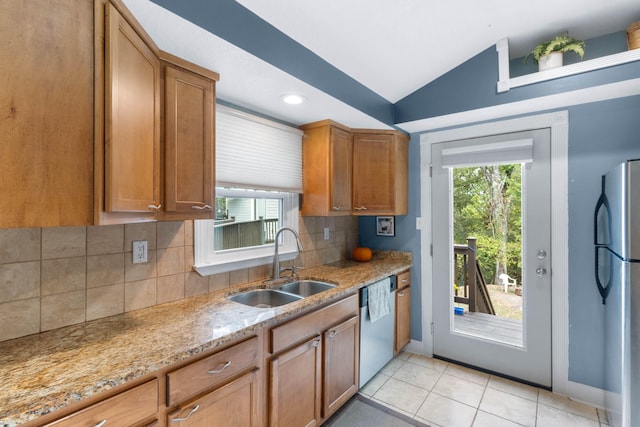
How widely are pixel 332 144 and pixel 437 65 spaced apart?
1.00 m

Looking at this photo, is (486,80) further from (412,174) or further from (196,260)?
(196,260)

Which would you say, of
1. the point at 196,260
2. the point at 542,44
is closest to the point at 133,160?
the point at 196,260

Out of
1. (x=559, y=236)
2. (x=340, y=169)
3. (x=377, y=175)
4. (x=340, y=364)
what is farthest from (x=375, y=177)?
(x=340, y=364)

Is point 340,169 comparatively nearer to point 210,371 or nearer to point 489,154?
point 489,154

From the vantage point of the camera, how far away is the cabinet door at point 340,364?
1.91 meters

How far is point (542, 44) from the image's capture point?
82.9 inches

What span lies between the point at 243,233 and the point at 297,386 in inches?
42.7

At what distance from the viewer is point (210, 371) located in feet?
4.17

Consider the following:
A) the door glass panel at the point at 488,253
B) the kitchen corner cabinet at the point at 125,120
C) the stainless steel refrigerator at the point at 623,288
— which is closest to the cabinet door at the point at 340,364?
the door glass panel at the point at 488,253

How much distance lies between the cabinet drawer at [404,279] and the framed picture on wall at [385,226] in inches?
16.8

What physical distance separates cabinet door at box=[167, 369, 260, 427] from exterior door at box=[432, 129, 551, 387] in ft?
6.63

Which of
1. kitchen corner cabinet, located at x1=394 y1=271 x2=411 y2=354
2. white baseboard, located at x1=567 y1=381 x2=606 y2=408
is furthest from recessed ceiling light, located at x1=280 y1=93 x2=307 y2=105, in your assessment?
white baseboard, located at x1=567 y1=381 x2=606 y2=408

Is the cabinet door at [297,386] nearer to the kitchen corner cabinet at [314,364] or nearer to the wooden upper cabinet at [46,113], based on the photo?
the kitchen corner cabinet at [314,364]

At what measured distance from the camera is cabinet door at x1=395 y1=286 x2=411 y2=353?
276cm
